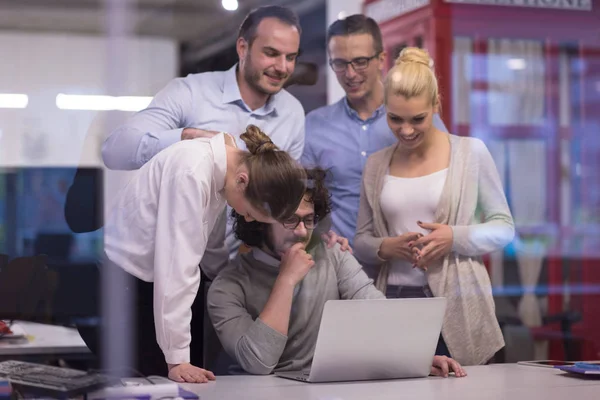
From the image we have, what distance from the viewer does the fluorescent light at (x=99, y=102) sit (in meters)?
2.87

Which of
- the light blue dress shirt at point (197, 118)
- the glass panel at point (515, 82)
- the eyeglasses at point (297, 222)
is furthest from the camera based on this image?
the glass panel at point (515, 82)

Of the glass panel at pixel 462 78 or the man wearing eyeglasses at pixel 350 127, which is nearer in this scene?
the man wearing eyeglasses at pixel 350 127

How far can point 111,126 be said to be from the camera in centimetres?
287

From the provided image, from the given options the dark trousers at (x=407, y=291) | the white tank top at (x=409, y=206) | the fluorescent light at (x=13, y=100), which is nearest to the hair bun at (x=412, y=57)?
the white tank top at (x=409, y=206)

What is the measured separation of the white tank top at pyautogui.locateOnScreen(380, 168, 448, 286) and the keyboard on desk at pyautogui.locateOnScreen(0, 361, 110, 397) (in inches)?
53.4

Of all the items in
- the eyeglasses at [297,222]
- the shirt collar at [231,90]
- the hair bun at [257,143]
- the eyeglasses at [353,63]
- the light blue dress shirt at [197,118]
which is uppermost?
the eyeglasses at [353,63]

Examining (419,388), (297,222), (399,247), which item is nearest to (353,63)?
(399,247)

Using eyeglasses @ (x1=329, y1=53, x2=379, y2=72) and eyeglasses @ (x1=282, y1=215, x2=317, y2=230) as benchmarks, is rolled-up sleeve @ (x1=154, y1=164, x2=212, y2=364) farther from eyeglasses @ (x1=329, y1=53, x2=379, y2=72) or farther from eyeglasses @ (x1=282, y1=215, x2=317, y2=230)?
eyeglasses @ (x1=329, y1=53, x2=379, y2=72)

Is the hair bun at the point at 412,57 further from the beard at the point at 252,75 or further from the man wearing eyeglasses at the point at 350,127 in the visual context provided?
the beard at the point at 252,75

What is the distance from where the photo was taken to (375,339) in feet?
7.13

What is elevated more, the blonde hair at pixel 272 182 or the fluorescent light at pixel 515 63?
the fluorescent light at pixel 515 63

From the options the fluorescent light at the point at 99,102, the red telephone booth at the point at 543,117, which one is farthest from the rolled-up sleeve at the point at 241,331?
the red telephone booth at the point at 543,117

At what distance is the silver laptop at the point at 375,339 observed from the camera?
2115mm

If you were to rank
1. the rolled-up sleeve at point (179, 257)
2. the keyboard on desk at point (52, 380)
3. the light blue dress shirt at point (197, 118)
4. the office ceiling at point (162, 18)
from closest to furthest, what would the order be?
the keyboard on desk at point (52, 380)
the rolled-up sleeve at point (179, 257)
the light blue dress shirt at point (197, 118)
the office ceiling at point (162, 18)
